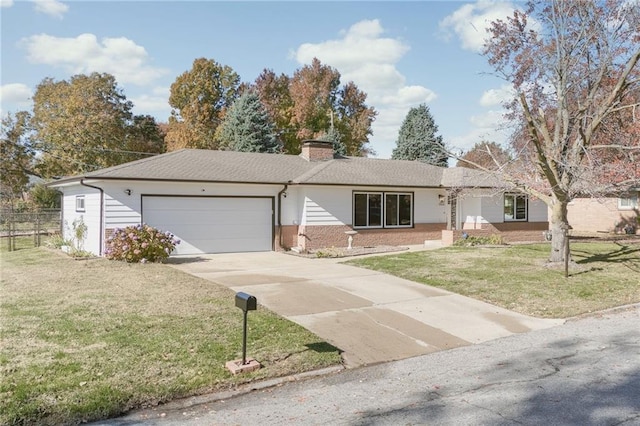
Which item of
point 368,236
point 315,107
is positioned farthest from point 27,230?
point 315,107

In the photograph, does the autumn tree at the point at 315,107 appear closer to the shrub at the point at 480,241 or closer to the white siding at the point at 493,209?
the white siding at the point at 493,209

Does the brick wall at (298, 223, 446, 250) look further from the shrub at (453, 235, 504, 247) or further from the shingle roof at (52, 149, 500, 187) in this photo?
the shingle roof at (52, 149, 500, 187)

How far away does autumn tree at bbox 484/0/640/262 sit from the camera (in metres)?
11.8

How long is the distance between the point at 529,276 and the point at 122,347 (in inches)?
366

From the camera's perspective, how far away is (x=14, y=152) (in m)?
34.0

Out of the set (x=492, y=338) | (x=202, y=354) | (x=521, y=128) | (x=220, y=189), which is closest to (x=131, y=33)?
(x=220, y=189)

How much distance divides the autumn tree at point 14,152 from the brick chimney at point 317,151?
2489 cm

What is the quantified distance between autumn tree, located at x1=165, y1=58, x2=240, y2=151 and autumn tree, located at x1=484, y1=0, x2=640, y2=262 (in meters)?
27.3

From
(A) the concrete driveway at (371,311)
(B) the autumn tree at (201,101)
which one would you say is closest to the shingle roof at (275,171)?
(A) the concrete driveway at (371,311)

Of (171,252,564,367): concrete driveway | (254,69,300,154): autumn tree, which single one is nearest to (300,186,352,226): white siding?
(171,252,564,367): concrete driveway

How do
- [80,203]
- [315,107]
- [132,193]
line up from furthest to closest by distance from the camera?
1. [315,107]
2. [80,203]
3. [132,193]

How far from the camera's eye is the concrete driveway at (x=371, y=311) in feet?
20.8

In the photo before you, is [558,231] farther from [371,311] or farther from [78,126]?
[78,126]

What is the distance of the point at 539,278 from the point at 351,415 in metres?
8.36
